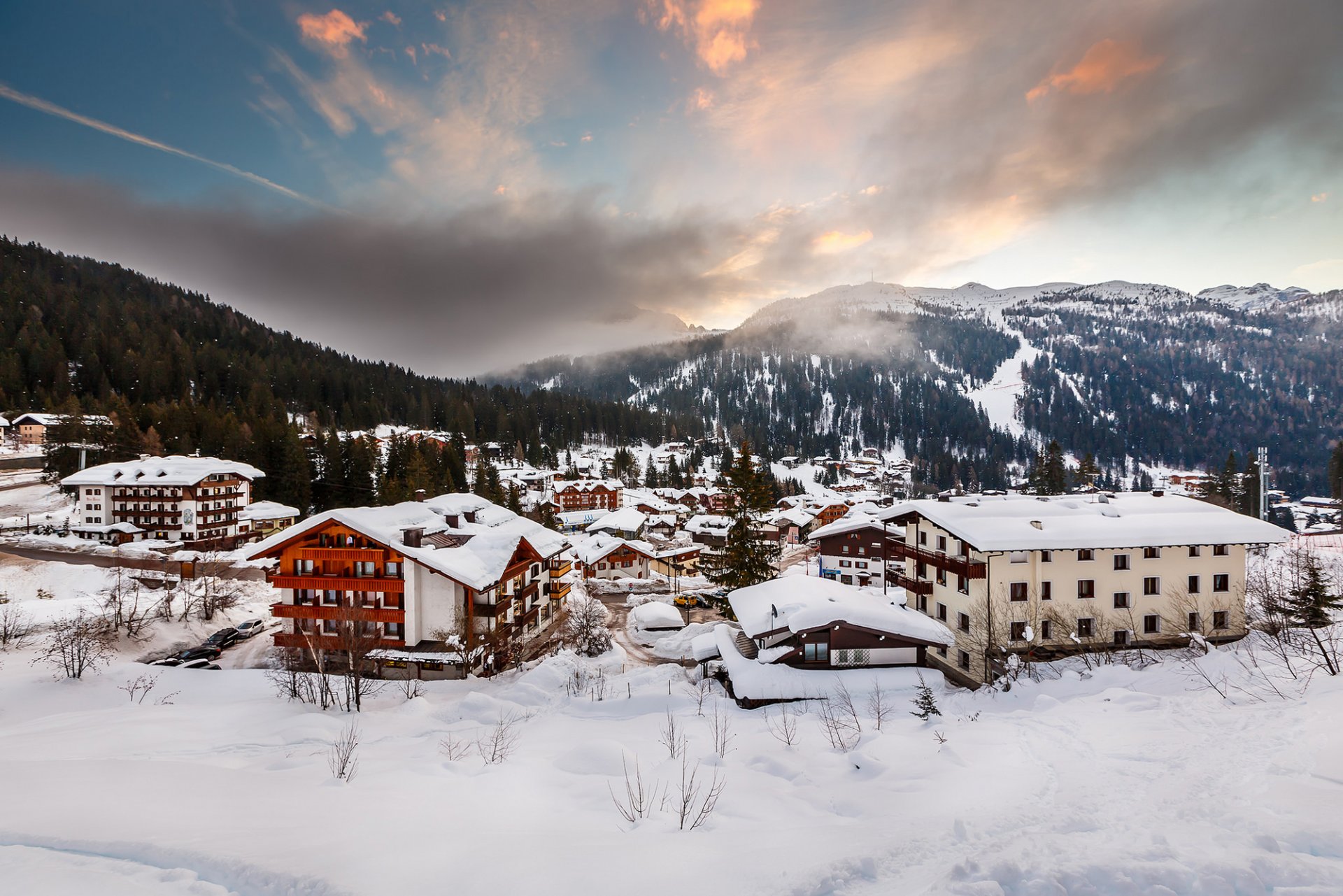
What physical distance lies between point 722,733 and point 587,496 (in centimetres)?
11552

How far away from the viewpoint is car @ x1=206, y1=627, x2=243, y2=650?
3488 centimetres

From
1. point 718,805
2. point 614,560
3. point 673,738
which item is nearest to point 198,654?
point 673,738

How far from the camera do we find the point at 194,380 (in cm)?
12538

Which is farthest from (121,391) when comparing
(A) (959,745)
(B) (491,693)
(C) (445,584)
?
(A) (959,745)

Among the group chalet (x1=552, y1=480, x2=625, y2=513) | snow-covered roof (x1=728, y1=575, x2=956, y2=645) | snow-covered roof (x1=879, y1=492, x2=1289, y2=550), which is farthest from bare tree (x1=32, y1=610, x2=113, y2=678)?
chalet (x1=552, y1=480, x2=625, y2=513)

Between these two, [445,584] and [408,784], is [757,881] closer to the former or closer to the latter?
[408,784]

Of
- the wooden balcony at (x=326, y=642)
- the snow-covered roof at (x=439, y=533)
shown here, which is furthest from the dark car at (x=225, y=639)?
the snow-covered roof at (x=439, y=533)

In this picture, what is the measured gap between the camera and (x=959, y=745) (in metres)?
13.6

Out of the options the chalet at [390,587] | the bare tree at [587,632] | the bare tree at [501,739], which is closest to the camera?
the bare tree at [501,739]

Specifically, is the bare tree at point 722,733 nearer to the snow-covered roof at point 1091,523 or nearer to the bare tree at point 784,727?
the bare tree at point 784,727

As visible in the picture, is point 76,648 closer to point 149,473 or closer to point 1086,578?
point 1086,578

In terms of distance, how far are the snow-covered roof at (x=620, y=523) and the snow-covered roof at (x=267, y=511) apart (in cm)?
4308

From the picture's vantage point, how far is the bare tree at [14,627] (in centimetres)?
2717

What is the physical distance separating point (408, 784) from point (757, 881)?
7.03m
